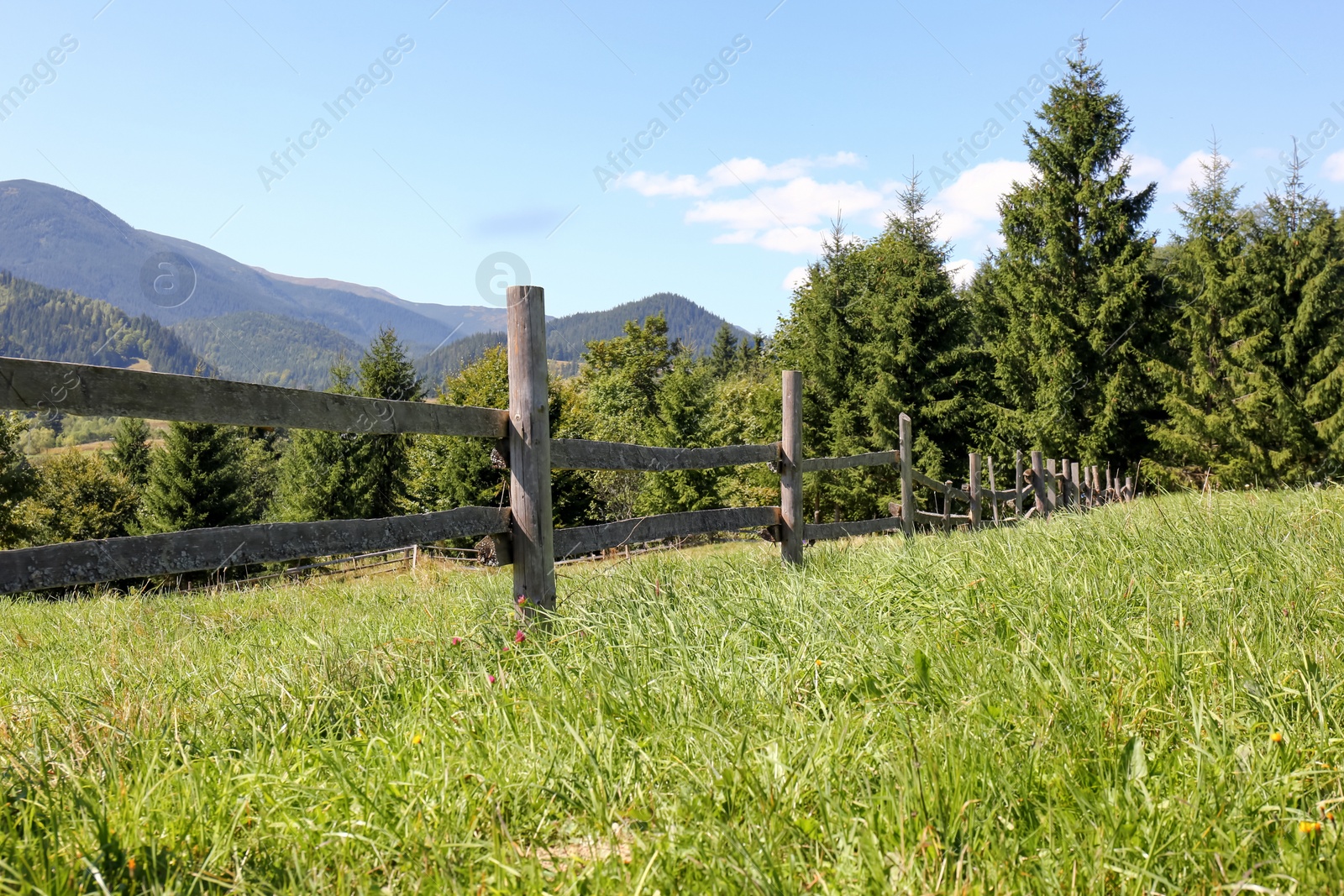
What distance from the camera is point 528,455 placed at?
13.0 feet

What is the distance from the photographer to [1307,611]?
2.80 metres

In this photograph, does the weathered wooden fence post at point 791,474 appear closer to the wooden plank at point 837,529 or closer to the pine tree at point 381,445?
the wooden plank at point 837,529

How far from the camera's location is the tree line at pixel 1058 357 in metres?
23.6

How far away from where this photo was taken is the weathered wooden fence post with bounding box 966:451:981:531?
41.0 ft

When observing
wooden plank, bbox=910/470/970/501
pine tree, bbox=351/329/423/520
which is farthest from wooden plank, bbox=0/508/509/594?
pine tree, bbox=351/329/423/520

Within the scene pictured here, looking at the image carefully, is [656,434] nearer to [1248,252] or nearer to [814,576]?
[1248,252]

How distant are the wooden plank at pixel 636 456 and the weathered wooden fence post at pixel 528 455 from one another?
0.17 m

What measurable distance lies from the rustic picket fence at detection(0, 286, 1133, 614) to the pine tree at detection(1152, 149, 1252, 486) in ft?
75.1

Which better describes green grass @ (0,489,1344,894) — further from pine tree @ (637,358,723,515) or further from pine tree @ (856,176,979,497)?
pine tree @ (637,358,723,515)

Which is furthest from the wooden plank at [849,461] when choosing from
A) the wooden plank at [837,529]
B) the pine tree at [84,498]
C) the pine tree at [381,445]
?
the pine tree at [84,498]

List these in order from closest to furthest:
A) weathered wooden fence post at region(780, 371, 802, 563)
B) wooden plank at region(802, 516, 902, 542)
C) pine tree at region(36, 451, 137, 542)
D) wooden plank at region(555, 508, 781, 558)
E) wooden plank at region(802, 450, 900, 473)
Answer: wooden plank at region(555, 508, 781, 558)
weathered wooden fence post at region(780, 371, 802, 563)
wooden plank at region(802, 450, 900, 473)
wooden plank at region(802, 516, 902, 542)
pine tree at region(36, 451, 137, 542)

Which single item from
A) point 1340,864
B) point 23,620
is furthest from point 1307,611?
point 23,620

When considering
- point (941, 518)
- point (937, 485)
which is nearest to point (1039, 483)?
point (941, 518)

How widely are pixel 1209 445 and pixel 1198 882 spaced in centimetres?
2781
